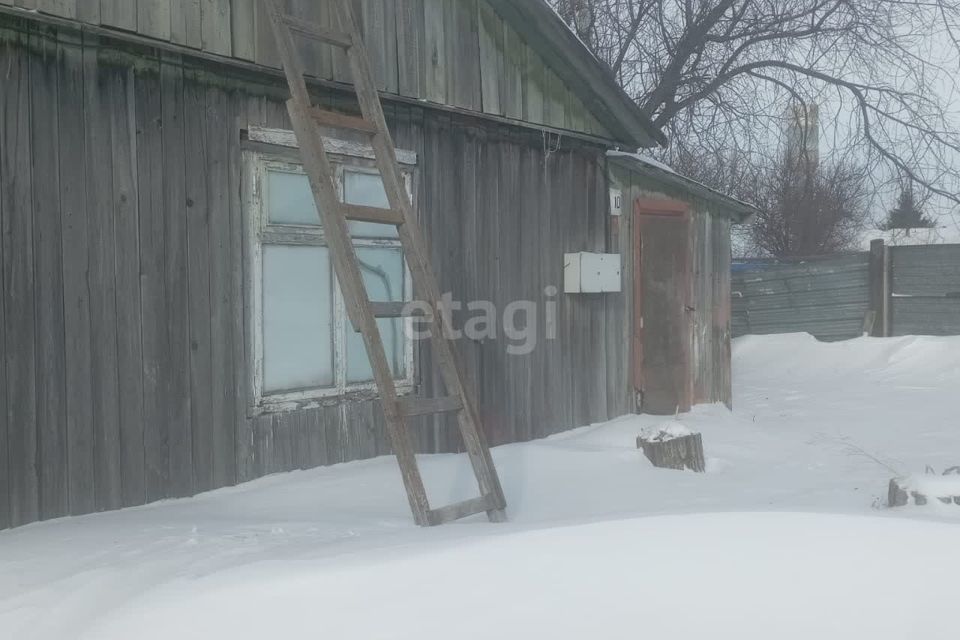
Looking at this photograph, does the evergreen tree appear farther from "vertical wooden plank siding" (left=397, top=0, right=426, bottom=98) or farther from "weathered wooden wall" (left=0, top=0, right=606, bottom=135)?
"vertical wooden plank siding" (left=397, top=0, right=426, bottom=98)

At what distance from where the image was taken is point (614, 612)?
2480 millimetres

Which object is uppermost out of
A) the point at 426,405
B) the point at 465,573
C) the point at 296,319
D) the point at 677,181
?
the point at 677,181

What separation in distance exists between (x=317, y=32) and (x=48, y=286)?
6.78 ft

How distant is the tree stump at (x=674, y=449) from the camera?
21.8 feet

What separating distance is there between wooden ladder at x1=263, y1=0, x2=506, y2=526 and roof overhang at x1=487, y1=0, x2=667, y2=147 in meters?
2.01

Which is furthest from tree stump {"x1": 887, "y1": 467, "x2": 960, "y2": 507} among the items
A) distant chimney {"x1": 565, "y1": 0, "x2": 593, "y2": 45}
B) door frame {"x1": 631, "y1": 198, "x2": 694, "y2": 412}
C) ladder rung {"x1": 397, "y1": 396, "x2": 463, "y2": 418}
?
distant chimney {"x1": 565, "y1": 0, "x2": 593, "y2": 45}

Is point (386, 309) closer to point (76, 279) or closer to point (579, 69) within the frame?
point (76, 279)

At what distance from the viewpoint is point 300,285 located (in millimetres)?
5863

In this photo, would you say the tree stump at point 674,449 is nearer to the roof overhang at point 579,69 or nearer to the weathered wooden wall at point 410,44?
the weathered wooden wall at point 410,44

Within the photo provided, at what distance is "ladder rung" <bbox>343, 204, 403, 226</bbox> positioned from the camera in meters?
4.64

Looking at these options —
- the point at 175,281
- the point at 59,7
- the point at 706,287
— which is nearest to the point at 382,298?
the point at 175,281

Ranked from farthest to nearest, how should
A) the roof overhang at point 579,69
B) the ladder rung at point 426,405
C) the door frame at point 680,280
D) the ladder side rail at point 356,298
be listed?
the door frame at point 680,280 → the roof overhang at point 579,69 → the ladder rung at point 426,405 → the ladder side rail at point 356,298

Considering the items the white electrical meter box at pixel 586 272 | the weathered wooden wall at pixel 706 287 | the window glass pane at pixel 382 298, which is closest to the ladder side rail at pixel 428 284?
the window glass pane at pixel 382 298

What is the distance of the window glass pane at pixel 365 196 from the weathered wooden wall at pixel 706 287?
3.21 m
